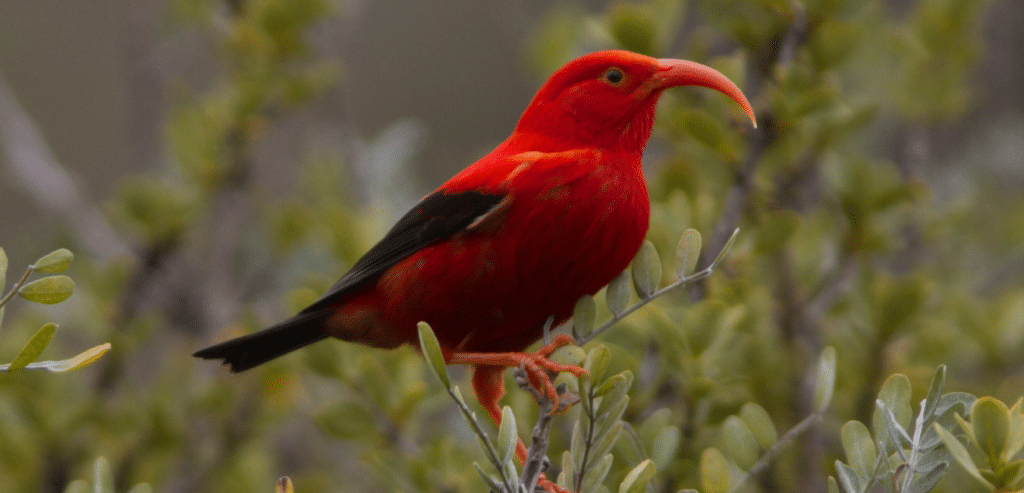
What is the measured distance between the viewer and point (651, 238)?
2.41 meters

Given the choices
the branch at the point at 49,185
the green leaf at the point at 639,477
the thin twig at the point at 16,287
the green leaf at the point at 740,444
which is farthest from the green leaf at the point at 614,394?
the branch at the point at 49,185

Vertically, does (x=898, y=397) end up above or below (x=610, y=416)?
below

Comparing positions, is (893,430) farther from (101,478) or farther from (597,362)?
(101,478)

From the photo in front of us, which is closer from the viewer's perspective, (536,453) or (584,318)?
(536,453)

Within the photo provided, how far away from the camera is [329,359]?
245cm

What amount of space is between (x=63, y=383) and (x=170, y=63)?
2475mm

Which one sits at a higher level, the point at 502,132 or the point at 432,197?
the point at 502,132

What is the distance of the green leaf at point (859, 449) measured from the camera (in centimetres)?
148

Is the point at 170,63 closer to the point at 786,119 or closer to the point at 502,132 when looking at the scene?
the point at 502,132

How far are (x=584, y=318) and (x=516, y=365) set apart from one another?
0.18 m

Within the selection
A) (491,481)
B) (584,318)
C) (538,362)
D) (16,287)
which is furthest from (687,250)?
(16,287)

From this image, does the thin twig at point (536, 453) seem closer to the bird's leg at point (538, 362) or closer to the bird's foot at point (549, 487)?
the bird's leg at point (538, 362)

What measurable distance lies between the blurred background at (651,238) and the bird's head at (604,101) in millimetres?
272

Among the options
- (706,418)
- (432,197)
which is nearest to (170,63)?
(432,197)
